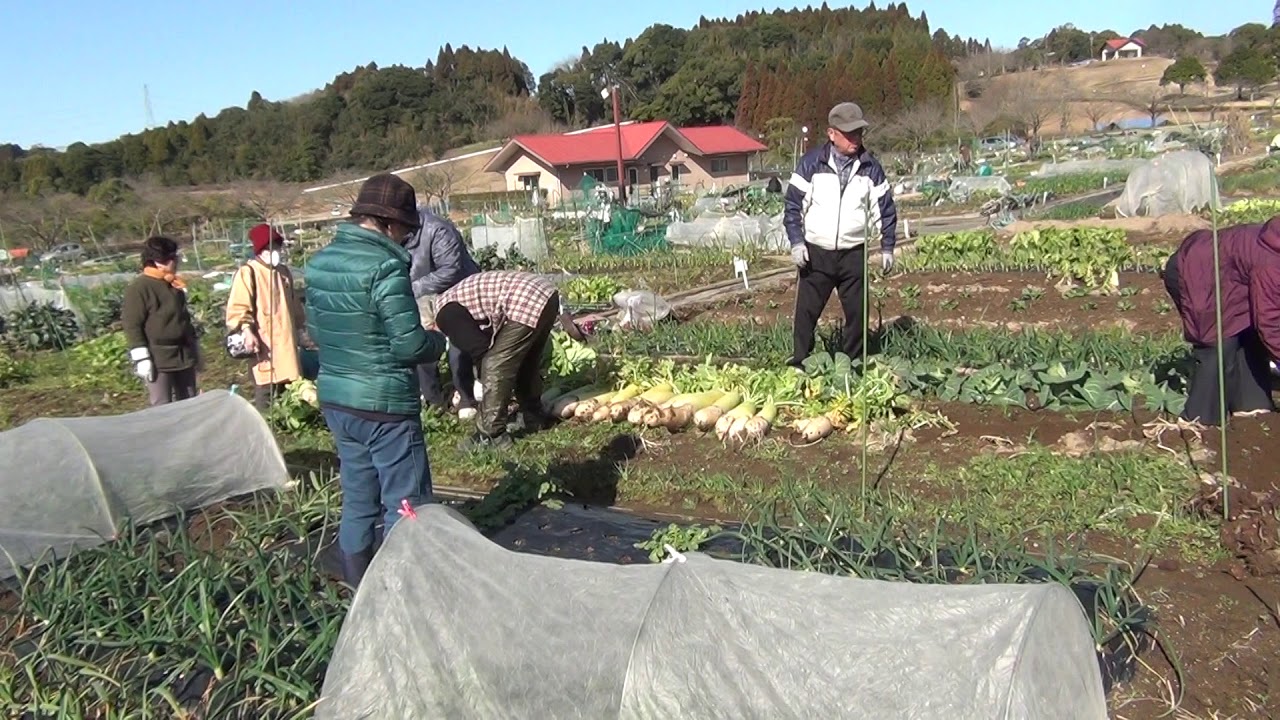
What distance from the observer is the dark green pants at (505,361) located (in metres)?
5.72

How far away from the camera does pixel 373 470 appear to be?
387 centimetres

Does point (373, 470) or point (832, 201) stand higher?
point (832, 201)

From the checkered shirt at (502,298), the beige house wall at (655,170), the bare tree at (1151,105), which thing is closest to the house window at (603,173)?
the beige house wall at (655,170)

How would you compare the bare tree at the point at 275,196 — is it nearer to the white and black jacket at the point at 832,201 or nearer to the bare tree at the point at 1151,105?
the bare tree at the point at 1151,105

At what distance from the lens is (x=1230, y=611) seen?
330 centimetres

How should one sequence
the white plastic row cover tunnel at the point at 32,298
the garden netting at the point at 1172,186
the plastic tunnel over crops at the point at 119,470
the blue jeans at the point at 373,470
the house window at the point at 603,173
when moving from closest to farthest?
1. the blue jeans at the point at 373,470
2. the plastic tunnel over crops at the point at 119,470
3. the white plastic row cover tunnel at the point at 32,298
4. the garden netting at the point at 1172,186
5. the house window at the point at 603,173

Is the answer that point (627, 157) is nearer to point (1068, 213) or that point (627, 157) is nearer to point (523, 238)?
point (523, 238)

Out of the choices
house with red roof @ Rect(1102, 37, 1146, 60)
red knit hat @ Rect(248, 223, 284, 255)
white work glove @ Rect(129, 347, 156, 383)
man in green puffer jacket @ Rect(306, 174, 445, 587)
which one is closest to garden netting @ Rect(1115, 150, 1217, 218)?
red knit hat @ Rect(248, 223, 284, 255)

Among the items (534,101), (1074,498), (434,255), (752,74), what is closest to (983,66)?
(752,74)

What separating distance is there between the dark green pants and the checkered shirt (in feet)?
0.18

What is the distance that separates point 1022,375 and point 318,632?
13.2 feet

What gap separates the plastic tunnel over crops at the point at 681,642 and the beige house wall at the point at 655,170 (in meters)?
41.6

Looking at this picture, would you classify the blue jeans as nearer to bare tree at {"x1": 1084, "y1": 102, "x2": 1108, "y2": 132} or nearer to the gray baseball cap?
the gray baseball cap

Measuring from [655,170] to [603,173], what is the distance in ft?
9.22
